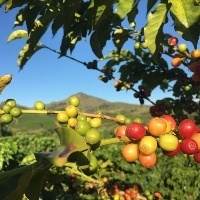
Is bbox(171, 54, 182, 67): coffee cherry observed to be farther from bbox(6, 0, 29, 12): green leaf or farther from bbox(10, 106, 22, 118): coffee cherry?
bbox(10, 106, 22, 118): coffee cherry

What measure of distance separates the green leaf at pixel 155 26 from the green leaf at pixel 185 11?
175 mm

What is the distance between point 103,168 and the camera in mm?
12117

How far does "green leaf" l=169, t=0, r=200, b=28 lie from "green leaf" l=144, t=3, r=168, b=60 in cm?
17

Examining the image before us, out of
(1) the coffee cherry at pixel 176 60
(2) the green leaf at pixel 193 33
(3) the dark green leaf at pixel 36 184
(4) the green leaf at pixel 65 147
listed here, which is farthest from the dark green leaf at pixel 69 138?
(1) the coffee cherry at pixel 176 60

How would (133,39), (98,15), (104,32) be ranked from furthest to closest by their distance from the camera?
1. (133,39)
2. (104,32)
3. (98,15)

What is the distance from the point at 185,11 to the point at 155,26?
27 centimetres

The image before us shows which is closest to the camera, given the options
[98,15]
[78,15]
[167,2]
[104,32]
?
[167,2]

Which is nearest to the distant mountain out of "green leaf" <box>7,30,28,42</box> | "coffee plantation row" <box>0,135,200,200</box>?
"coffee plantation row" <box>0,135,200,200</box>

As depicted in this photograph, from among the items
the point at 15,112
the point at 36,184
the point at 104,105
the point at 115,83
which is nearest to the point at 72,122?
the point at 15,112

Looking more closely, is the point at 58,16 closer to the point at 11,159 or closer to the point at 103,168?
the point at 11,159

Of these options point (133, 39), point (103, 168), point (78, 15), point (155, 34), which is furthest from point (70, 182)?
point (155, 34)

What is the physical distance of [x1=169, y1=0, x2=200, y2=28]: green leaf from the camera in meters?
1.87

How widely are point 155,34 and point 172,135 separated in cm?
73

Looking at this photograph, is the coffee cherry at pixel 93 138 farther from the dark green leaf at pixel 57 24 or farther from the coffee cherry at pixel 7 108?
the dark green leaf at pixel 57 24
